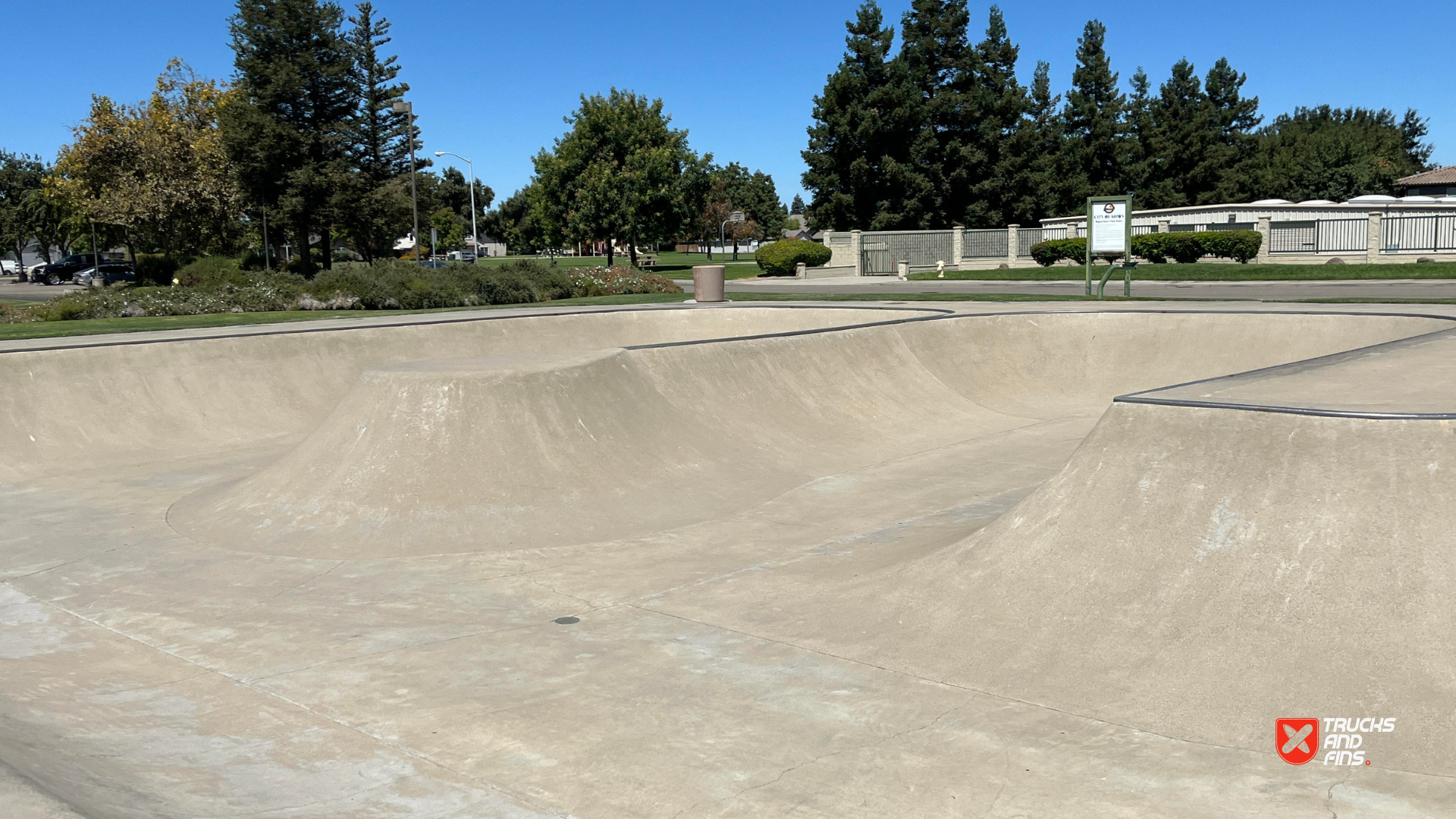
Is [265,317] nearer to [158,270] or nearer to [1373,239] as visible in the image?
[158,270]

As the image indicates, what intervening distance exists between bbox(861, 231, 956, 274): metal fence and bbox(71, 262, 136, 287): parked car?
34.5 metres

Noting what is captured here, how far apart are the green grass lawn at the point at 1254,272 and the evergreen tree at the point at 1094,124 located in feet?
84.4

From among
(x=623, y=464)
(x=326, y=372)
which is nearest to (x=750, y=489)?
(x=623, y=464)

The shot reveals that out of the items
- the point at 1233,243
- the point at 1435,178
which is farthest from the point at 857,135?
the point at 1435,178

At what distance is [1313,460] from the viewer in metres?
5.39

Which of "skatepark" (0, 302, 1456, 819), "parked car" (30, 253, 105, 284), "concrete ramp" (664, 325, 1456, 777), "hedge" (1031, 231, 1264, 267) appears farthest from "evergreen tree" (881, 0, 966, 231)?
"concrete ramp" (664, 325, 1456, 777)

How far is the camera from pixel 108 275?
173 feet

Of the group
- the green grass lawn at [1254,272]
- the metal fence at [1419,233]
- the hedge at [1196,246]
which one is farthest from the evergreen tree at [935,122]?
the metal fence at [1419,233]

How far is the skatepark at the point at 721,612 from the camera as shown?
4.42 m

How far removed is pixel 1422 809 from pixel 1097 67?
63986mm

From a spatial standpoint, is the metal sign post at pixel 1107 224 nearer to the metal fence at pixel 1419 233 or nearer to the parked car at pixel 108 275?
the metal fence at pixel 1419 233

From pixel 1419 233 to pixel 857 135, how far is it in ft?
87.7

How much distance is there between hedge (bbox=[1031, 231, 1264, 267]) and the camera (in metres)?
39.2

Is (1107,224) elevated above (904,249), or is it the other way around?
(904,249)
